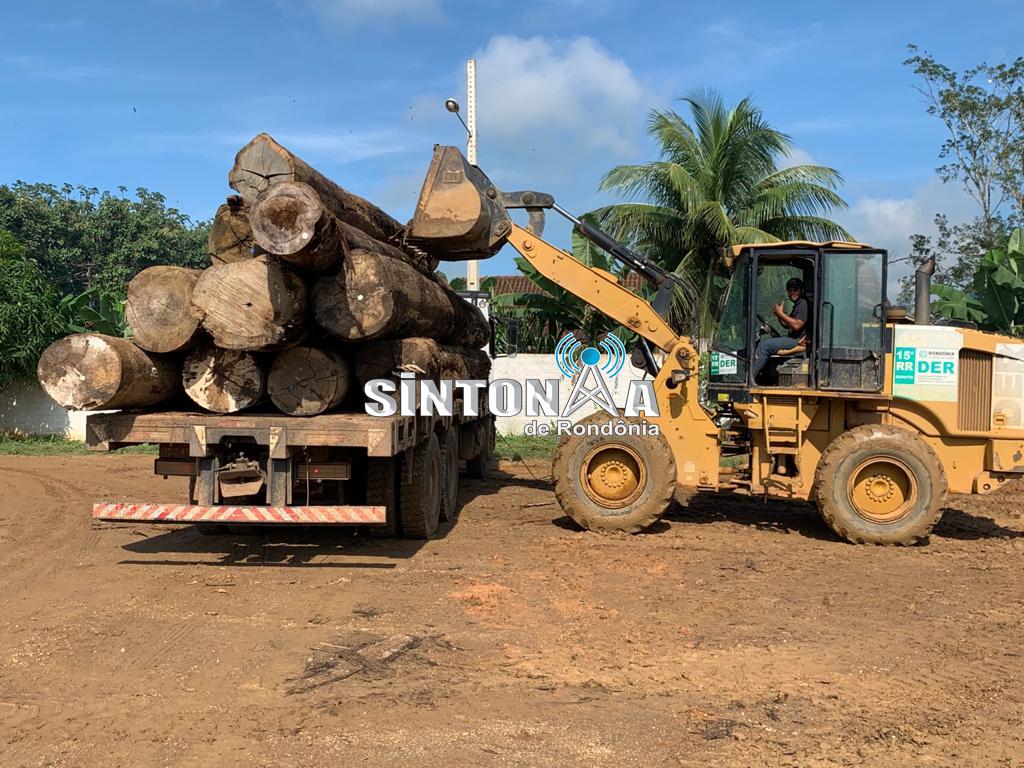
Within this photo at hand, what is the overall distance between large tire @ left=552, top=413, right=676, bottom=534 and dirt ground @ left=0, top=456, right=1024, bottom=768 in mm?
270

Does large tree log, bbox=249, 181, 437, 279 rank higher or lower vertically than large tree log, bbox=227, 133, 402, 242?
lower

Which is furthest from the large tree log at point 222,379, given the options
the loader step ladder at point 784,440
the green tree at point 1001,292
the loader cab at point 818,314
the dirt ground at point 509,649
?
the green tree at point 1001,292

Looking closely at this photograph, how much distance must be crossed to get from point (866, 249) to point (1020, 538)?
3487 mm

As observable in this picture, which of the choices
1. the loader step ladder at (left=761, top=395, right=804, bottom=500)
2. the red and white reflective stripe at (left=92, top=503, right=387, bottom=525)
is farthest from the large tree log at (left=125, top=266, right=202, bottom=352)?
the loader step ladder at (left=761, top=395, right=804, bottom=500)

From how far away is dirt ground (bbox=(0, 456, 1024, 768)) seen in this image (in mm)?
3861

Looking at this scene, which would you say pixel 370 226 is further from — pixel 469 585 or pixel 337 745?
pixel 337 745

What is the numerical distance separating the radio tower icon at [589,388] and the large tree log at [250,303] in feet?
12.4

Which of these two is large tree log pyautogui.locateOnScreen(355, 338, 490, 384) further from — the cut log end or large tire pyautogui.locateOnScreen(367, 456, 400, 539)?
the cut log end

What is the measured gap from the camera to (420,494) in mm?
7617

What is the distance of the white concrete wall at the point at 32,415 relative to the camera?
18438 millimetres

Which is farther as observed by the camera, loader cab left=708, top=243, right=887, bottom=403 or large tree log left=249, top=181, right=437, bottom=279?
loader cab left=708, top=243, right=887, bottom=403

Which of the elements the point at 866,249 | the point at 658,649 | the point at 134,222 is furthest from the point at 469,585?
the point at 134,222

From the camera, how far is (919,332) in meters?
8.10

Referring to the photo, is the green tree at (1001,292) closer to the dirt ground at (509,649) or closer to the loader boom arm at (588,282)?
the dirt ground at (509,649)
